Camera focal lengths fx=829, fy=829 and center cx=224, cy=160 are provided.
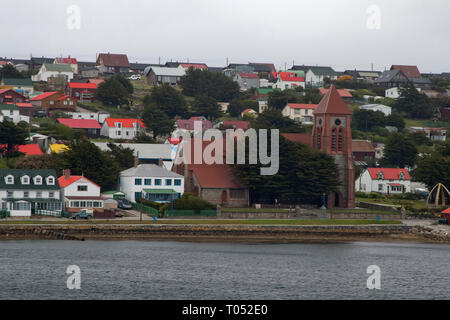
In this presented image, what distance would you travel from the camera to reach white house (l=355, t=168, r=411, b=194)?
384 feet

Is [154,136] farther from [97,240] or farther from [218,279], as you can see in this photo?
[218,279]

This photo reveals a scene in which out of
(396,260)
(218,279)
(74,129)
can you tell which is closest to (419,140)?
(74,129)

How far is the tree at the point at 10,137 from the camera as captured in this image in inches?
4117

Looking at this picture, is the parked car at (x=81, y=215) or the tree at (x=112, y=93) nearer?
the parked car at (x=81, y=215)

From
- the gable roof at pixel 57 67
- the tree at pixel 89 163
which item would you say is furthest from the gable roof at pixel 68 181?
the gable roof at pixel 57 67

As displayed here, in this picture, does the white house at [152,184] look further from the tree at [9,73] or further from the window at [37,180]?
the tree at [9,73]

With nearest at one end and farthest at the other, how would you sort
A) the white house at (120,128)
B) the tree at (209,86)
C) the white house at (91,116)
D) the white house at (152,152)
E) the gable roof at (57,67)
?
the white house at (152,152), the white house at (120,128), the white house at (91,116), the tree at (209,86), the gable roof at (57,67)

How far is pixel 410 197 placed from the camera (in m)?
112

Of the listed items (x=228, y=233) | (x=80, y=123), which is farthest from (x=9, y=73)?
(x=228, y=233)

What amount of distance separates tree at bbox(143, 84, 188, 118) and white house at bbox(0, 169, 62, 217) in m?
76.8

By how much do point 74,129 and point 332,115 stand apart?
51.5 m

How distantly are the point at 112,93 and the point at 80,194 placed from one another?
251 ft

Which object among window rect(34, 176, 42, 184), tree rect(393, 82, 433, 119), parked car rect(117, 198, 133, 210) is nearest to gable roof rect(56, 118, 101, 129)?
parked car rect(117, 198, 133, 210)

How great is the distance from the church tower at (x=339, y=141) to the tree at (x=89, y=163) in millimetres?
26133
